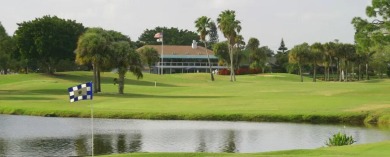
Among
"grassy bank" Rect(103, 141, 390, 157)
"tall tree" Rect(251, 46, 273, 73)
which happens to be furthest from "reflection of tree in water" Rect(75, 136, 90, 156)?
"tall tree" Rect(251, 46, 273, 73)

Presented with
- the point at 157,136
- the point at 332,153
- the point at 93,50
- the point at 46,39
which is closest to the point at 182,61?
the point at 46,39

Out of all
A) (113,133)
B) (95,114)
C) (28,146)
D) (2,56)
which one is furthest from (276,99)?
(2,56)

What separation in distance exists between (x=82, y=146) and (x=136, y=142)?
3.21m

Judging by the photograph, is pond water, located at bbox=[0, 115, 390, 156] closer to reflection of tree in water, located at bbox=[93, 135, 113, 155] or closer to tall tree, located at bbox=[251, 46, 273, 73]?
reflection of tree in water, located at bbox=[93, 135, 113, 155]

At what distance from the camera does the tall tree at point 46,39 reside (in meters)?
111

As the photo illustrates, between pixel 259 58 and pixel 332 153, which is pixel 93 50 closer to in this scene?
pixel 332 153

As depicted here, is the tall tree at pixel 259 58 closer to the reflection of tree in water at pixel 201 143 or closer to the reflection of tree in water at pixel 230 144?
the reflection of tree in water at pixel 230 144

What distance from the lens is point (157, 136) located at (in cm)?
3806

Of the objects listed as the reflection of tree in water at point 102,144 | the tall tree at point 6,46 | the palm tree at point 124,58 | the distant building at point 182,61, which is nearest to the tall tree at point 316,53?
the distant building at point 182,61

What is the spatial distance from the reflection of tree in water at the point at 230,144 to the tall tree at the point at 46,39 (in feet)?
250

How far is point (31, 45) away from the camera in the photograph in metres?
112

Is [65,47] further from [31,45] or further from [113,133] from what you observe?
[113,133]

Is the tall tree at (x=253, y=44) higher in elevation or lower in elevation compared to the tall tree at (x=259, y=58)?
higher

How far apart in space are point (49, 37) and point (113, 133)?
2963 inches
